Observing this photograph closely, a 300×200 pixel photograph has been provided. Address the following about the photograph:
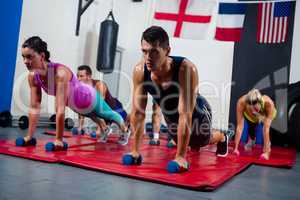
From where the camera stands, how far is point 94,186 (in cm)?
135

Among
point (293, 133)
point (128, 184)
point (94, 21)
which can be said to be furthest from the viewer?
point (94, 21)

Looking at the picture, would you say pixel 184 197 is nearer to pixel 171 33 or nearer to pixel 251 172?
pixel 251 172

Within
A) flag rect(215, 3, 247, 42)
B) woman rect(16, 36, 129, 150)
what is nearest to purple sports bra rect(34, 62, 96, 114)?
woman rect(16, 36, 129, 150)

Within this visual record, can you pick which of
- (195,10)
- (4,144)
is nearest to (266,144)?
(4,144)

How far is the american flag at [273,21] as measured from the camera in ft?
15.0

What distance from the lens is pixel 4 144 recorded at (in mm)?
2166

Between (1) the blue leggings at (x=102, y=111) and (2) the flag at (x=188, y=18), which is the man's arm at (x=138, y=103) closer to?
(1) the blue leggings at (x=102, y=111)

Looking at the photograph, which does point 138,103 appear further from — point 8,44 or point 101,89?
point 8,44

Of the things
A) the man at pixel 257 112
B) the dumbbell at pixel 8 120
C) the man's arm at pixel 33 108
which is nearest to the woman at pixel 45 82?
the man's arm at pixel 33 108

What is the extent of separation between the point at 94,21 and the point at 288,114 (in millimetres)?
3055

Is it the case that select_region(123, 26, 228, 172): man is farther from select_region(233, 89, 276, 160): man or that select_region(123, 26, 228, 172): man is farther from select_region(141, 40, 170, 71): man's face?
select_region(233, 89, 276, 160): man

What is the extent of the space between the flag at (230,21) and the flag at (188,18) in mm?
171

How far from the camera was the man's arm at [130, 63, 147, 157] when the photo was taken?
1.83m

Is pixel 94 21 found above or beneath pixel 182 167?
above
